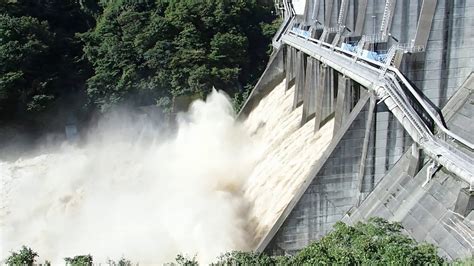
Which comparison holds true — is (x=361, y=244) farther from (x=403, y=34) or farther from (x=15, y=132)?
(x=15, y=132)

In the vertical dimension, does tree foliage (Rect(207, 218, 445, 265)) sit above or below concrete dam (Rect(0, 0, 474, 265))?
below

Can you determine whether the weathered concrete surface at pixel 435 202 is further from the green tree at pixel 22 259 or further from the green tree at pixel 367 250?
the green tree at pixel 22 259

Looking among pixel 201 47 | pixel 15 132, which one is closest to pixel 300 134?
pixel 201 47

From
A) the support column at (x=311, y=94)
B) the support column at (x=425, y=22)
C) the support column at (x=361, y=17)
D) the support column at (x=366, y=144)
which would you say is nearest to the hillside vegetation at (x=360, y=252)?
the support column at (x=366, y=144)

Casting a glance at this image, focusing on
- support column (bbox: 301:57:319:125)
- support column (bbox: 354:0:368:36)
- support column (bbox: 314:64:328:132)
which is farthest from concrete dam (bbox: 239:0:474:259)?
support column (bbox: 301:57:319:125)

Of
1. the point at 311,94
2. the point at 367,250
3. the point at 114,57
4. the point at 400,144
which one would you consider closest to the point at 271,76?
the point at 311,94

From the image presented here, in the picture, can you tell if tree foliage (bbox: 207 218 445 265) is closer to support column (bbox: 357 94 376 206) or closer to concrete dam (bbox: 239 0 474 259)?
concrete dam (bbox: 239 0 474 259)
